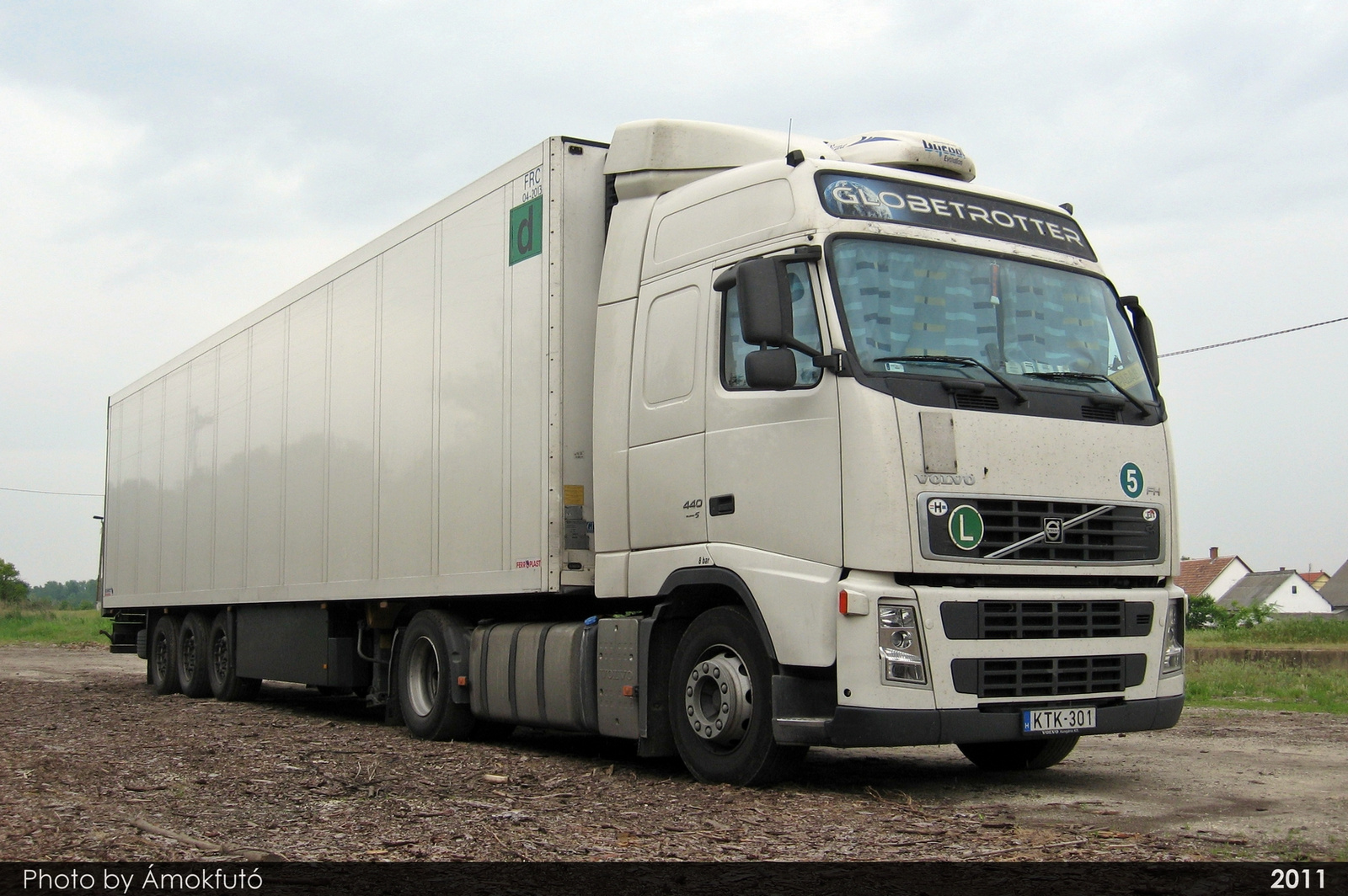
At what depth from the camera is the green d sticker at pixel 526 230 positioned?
367 inches

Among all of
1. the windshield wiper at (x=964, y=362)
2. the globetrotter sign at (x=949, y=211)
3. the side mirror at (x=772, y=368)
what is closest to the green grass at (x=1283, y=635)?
the globetrotter sign at (x=949, y=211)

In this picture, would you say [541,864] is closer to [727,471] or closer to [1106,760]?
[727,471]

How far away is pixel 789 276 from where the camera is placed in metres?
7.38

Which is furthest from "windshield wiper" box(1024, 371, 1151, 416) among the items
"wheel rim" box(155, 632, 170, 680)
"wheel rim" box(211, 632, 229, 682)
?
"wheel rim" box(155, 632, 170, 680)

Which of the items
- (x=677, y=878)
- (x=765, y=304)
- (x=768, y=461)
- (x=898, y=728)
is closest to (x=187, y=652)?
(x=768, y=461)

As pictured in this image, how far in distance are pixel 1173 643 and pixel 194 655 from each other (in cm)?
1234

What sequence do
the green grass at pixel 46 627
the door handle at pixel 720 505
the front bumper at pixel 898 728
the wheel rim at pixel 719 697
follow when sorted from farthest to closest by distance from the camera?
the green grass at pixel 46 627 → the door handle at pixel 720 505 → the wheel rim at pixel 719 697 → the front bumper at pixel 898 728

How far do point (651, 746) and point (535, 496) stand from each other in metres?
1.95

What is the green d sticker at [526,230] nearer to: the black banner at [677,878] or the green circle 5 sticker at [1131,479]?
the green circle 5 sticker at [1131,479]

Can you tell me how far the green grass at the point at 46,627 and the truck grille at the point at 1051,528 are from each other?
3579 centimetres

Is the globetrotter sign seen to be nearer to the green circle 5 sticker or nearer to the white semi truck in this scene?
the white semi truck

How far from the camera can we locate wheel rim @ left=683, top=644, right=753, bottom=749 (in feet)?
24.4

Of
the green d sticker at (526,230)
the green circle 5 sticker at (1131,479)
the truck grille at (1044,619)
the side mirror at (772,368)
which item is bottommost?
the truck grille at (1044,619)

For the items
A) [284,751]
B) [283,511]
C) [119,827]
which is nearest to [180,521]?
[283,511]
